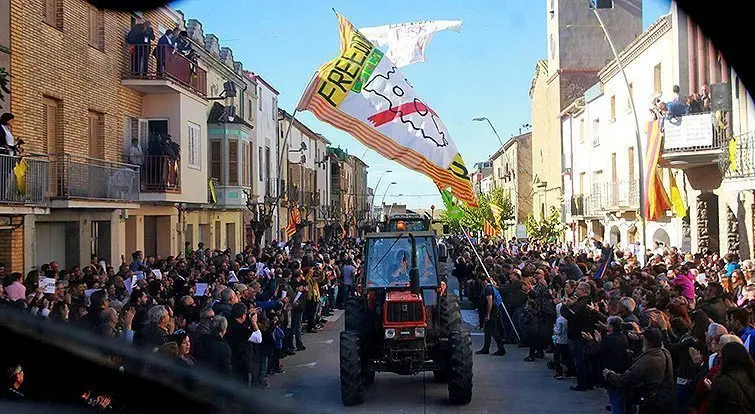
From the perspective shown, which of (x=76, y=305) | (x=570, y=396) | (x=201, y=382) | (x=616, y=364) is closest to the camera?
(x=201, y=382)

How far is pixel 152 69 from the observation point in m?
21.0

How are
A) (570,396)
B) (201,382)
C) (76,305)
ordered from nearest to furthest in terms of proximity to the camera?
(201,382), (76,305), (570,396)

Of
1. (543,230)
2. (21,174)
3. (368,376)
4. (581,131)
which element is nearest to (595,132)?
(581,131)

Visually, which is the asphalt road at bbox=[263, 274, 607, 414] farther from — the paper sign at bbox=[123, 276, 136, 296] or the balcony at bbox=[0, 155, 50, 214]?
the balcony at bbox=[0, 155, 50, 214]

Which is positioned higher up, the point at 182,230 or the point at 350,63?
the point at 350,63

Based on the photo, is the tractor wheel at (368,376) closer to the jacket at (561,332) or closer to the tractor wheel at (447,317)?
the tractor wheel at (447,317)

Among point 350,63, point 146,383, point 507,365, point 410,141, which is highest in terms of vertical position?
point 350,63

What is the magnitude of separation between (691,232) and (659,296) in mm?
15245

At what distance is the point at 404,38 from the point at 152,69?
25.7 ft

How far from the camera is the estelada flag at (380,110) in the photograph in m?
15.3

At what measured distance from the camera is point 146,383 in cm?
785

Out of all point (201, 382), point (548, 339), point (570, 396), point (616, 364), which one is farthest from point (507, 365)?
point (201, 382)

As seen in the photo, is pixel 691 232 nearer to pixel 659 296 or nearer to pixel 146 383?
pixel 659 296

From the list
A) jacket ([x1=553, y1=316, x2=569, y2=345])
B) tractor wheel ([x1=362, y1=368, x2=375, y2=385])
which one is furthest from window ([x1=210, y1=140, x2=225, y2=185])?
jacket ([x1=553, y1=316, x2=569, y2=345])
